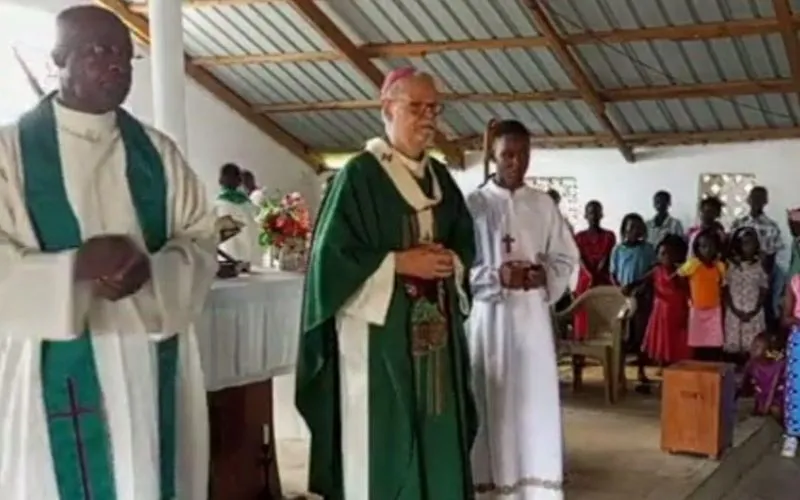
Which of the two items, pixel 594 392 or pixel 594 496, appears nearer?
pixel 594 496

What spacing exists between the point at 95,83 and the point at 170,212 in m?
0.34

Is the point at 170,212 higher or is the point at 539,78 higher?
the point at 539,78

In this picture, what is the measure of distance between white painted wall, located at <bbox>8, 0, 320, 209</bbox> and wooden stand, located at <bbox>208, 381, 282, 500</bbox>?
705cm

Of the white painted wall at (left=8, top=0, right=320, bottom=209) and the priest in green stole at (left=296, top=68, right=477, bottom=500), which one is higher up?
the white painted wall at (left=8, top=0, right=320, bottom=209)

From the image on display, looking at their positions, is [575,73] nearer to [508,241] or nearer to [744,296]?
[744,296]

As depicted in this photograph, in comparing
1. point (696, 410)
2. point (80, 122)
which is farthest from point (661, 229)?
point (80, 122)

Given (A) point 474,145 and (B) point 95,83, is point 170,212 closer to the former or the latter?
(B) point 95,83

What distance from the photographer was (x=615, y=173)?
10914 mm

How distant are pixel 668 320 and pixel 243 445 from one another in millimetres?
4160

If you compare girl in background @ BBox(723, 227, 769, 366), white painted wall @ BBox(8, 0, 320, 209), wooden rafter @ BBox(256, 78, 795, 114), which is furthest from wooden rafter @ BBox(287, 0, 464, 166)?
girl in background @ BBox(723, 227, 769, 366)

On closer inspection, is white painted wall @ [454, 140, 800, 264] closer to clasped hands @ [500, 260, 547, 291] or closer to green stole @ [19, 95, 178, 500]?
clasped hands @ [500, 260, 547, 291]

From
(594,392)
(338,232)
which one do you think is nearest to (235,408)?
(338,232)

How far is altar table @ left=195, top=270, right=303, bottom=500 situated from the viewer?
3717mm

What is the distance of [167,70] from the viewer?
208 inches
